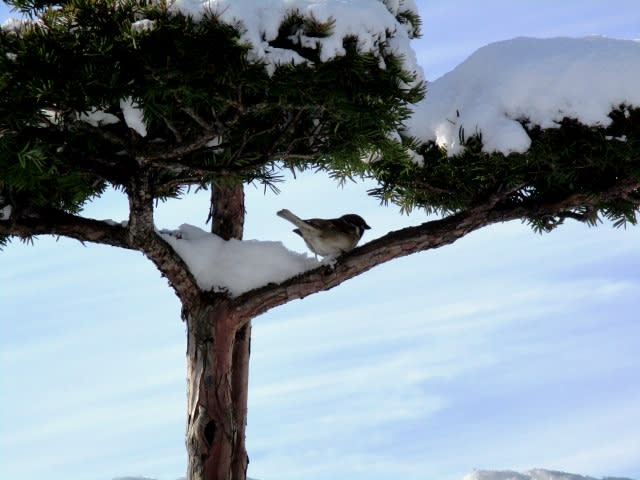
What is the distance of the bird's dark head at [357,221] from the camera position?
25.2ft

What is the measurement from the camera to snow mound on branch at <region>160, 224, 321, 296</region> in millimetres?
7539

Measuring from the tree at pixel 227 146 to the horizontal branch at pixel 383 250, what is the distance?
0.5 inches

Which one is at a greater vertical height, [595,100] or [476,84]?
[476,84]

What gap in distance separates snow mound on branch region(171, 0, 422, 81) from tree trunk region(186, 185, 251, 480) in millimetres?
2805

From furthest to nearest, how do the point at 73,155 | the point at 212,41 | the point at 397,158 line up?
the point at 397,158, the point at 73,155, the point at 212,41

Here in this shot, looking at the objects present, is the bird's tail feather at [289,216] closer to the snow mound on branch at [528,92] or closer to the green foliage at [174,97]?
the green foliage at [174,97]

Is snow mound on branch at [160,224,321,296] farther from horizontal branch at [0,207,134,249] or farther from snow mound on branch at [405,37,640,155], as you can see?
snow mound on branch at [405,37,640,155]

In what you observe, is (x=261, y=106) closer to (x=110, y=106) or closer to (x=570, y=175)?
(x=110, y=106)

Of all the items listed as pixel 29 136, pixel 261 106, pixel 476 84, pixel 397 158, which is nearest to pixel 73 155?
pixel 29 136

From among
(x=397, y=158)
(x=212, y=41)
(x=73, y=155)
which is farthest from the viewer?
(x=397, y=158)

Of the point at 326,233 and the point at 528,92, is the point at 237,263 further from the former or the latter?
the point at 528,92

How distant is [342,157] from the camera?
22.1 ft

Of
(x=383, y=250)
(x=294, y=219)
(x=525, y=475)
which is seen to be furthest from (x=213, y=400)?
(x=525, y=475)

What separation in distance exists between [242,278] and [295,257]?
21.4 inches
